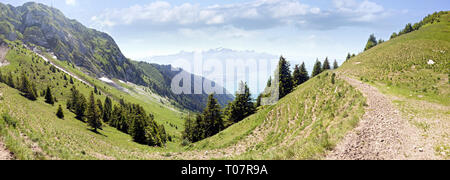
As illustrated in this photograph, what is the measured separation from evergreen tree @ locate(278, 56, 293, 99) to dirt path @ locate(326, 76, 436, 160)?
131ft

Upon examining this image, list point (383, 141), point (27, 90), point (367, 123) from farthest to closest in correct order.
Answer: point (27, 90), point (367, 123), point (383, 141)

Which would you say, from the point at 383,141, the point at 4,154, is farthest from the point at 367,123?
the point at 4,154

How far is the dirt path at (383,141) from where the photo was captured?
912 cm

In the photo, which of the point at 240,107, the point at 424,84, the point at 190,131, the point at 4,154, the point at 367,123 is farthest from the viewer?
the point at 190,131

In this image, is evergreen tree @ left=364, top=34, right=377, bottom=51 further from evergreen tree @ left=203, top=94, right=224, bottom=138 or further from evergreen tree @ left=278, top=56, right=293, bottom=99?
evergreen tree @ left=203, top=94, right=224, bottom=138

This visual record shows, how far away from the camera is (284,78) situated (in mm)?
55500

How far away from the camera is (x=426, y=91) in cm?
2184

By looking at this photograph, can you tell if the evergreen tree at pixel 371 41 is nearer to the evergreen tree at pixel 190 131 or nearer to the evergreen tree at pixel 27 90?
the evergreen tree at pixel 190 131

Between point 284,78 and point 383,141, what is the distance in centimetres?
4638

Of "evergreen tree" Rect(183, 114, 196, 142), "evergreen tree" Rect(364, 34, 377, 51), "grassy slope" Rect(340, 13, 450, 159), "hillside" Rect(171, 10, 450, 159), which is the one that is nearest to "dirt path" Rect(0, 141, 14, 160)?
"hillside" Rect(171, 10, 450, 159)

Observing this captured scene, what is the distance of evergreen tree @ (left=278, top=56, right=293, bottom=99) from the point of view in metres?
54.2

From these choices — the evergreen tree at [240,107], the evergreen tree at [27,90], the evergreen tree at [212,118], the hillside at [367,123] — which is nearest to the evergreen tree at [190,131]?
the evergreen tree at [212,118]

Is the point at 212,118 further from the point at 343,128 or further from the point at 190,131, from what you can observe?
the point at 343,128
